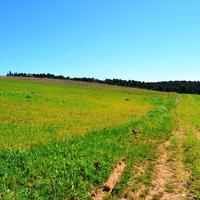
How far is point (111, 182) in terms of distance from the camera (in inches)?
493

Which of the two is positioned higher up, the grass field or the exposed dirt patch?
the grass field

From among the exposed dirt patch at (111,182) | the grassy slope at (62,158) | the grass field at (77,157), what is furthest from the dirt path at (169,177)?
the exposed dirt patch at (111,182)

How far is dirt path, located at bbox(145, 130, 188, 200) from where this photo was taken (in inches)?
456

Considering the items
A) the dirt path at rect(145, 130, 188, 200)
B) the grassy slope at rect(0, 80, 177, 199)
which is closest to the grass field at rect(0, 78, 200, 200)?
the grassy slope at rect(0, 80, 177, 199)

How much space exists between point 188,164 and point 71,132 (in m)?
6.50

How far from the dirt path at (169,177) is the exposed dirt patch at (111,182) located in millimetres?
1048

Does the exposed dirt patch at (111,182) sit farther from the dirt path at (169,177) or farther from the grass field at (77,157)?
the dirt path at (169,177)

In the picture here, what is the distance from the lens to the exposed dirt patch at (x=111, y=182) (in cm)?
1128

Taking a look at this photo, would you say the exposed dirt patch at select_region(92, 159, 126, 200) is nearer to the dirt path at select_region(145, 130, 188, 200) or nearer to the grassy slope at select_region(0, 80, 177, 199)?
the grassy slope at select_region(0, 80, 177, 199)

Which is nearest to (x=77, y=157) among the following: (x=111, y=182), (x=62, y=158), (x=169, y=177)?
(x=62, y=158)

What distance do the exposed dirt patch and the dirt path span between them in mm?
1048

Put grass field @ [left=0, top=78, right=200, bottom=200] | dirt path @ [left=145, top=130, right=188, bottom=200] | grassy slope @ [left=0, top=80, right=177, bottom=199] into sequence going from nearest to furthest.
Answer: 1. grassy slope @ [left=0, top=80, right=177, bottom=199]
2. grass field @ [left=0, top=78, right=200, bottom=200]
3. dirt path @ [left=145, top=130, right=188, bottom=200]

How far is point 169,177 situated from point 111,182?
206cm

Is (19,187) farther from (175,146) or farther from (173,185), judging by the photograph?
(175,146)
